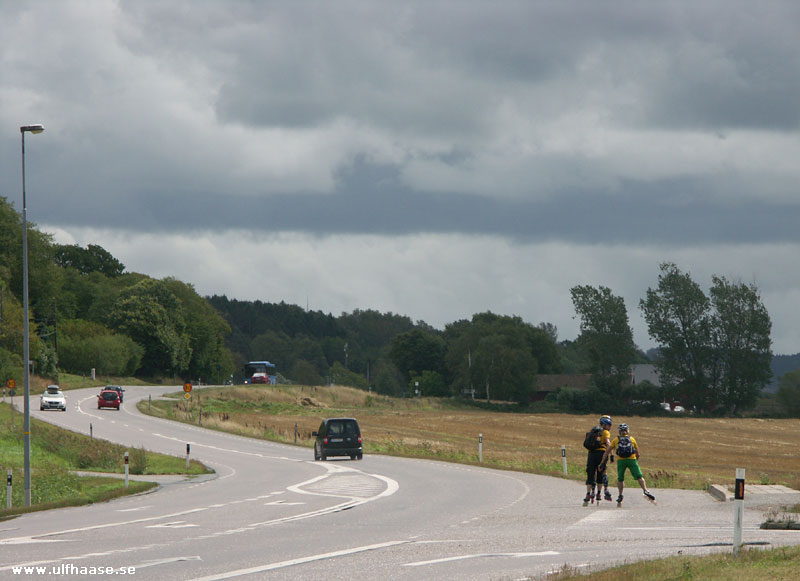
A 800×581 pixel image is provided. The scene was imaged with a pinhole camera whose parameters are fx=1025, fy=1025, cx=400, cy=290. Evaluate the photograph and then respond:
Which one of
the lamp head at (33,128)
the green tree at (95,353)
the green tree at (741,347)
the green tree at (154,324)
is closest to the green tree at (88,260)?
the green tree at (154,324)

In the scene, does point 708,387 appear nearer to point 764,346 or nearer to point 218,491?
point 764,346

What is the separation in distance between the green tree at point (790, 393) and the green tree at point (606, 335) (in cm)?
1677

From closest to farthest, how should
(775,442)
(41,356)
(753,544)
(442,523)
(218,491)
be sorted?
1. (753,544)
2. (442,523)
3. (218,491)
4. (775,442)
5. (41,356)

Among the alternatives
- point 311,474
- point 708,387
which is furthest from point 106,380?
point 311,474

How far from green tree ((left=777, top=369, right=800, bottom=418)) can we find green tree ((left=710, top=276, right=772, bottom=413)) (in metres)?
2.38

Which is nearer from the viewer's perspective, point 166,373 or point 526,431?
point 526,431

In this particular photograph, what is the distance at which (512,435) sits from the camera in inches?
2606

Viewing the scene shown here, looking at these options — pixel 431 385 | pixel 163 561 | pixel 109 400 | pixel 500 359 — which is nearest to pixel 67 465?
pixel 163 561

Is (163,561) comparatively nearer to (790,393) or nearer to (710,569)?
(710,569)

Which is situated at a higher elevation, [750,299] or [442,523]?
[750,299]

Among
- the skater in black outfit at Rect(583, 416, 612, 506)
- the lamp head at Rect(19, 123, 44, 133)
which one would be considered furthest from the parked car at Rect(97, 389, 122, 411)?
the skater in black outfit at Rect(583, 416, 612, 506)

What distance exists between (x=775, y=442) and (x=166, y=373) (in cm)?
9128

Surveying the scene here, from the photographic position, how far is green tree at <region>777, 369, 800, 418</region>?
109750 millimetres

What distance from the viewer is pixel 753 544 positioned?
42.7ft
